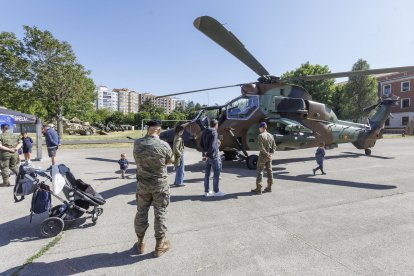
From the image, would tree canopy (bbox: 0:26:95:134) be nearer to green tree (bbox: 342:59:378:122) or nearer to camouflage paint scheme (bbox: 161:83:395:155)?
camouflage paint scheme (bbox: 161:83:395:155)

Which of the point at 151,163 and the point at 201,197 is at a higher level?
the point at 151,163

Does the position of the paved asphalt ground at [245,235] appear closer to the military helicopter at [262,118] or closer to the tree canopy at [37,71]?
the military helicopter at [262,118]

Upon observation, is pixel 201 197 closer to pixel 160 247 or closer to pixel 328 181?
pixel 160 247

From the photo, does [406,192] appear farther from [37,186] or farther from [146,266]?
[37,186]

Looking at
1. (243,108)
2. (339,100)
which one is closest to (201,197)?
(243,108)

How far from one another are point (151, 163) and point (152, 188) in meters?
0.34

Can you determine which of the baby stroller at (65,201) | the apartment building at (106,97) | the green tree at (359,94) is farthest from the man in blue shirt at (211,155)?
the apartment building at (106,97)

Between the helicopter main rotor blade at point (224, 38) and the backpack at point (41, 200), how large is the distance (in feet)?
16.4

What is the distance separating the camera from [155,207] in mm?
3561

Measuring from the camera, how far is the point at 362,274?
2984 mm

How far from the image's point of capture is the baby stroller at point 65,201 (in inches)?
158

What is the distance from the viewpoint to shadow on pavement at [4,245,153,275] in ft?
10.2

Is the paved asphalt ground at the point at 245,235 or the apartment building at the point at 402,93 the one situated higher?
the apartment building at the point at 402,93

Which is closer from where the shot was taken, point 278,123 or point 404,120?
point 278,123
